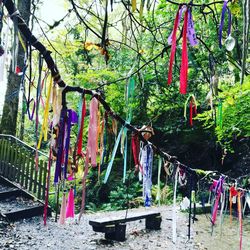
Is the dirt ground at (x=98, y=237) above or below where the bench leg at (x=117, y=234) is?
below

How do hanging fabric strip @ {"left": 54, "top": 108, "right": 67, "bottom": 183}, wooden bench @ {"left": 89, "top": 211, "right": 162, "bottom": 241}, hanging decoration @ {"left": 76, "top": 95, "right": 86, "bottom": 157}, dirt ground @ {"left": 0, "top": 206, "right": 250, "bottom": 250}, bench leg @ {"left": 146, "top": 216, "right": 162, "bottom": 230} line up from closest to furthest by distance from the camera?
hanging fabric strip @ {"left": 54, "top": 108, "right": 67, "bottom": 183}
hanging decoration @ {"left": 76, "top": 95, "right": 86, "bottom": 157}
dirt ground @ {"left": 0, "top": 206, "right": 250, "bottom": 250}
wooden bench @ {"left": 89, "top": 211, "right": 162, "bottom": 241}
bench leg @ {"left": 146, "top": 216, "right": 162, "bottom": 230}

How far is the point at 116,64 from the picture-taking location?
386 inches

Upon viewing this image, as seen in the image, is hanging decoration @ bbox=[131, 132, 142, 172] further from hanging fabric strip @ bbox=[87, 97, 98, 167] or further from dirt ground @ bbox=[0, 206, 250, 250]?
dirt ground @ bbox=[0, 206, 250, 250]

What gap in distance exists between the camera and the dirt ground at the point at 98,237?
17.6 feet

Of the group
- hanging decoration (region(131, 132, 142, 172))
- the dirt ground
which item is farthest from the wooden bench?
hanging decoration (region(131, 132, 142, 172))

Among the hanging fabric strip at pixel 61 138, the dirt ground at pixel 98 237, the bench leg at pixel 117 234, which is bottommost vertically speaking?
the dirt ground at pixel 98 237

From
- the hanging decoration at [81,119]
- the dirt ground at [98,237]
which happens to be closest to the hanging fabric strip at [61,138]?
the hanging decoration at [81,119]

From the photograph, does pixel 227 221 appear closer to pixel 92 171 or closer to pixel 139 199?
pixel 139 199

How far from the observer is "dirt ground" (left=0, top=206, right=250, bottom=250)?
5.38m

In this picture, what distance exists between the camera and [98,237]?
5945mm

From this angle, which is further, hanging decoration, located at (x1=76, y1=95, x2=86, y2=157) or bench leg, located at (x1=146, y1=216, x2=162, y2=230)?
bench leg, located at (x1=146, y1=216, x2=162, y2=230)

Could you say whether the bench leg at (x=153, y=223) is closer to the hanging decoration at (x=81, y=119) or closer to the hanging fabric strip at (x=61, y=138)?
the hanging decoration at (x=81, y=119)

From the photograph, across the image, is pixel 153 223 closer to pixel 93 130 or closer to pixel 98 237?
pixel 98 237

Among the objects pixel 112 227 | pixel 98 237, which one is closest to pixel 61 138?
pixel 112 227
